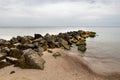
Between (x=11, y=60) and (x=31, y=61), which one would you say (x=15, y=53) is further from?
(x=31, y=61)

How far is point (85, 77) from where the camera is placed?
1620 centimetres

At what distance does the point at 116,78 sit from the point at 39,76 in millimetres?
6374

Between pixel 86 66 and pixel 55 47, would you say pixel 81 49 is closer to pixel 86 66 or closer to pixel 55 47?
pixel 55 47

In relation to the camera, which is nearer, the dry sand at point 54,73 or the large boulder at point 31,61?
the dry sand at point 54,73

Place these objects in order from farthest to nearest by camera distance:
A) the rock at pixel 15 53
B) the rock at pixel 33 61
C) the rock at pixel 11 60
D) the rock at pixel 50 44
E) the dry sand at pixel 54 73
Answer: the rock at pixel 50 44, the rock at pixel 15 53, the rock at pixel 11 60, the rock at pixel 33 61, the dry sand at pixel 54 73

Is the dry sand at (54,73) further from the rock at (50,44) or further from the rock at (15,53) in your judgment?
the rock at (50,44)

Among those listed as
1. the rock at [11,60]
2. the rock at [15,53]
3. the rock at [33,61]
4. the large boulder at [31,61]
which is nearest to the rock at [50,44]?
the rock at [15,53]

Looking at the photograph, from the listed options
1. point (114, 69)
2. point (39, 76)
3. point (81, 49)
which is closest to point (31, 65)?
point (39, 76)

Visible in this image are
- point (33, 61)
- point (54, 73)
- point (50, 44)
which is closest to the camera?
point (54, 73)

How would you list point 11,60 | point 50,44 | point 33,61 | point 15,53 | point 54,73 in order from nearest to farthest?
point 54,73
point 33,61
point 11,60
point 15,53
point 50,44

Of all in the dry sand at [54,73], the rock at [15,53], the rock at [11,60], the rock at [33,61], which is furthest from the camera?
the rock at [15,53]

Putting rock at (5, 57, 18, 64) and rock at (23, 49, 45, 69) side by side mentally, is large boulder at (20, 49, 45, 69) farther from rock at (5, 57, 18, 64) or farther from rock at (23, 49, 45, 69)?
rock at (5, 57, 18, 64)

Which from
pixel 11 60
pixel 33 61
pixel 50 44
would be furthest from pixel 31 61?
pixel 50 44

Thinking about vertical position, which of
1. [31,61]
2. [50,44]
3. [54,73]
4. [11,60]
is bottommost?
[54,73]
